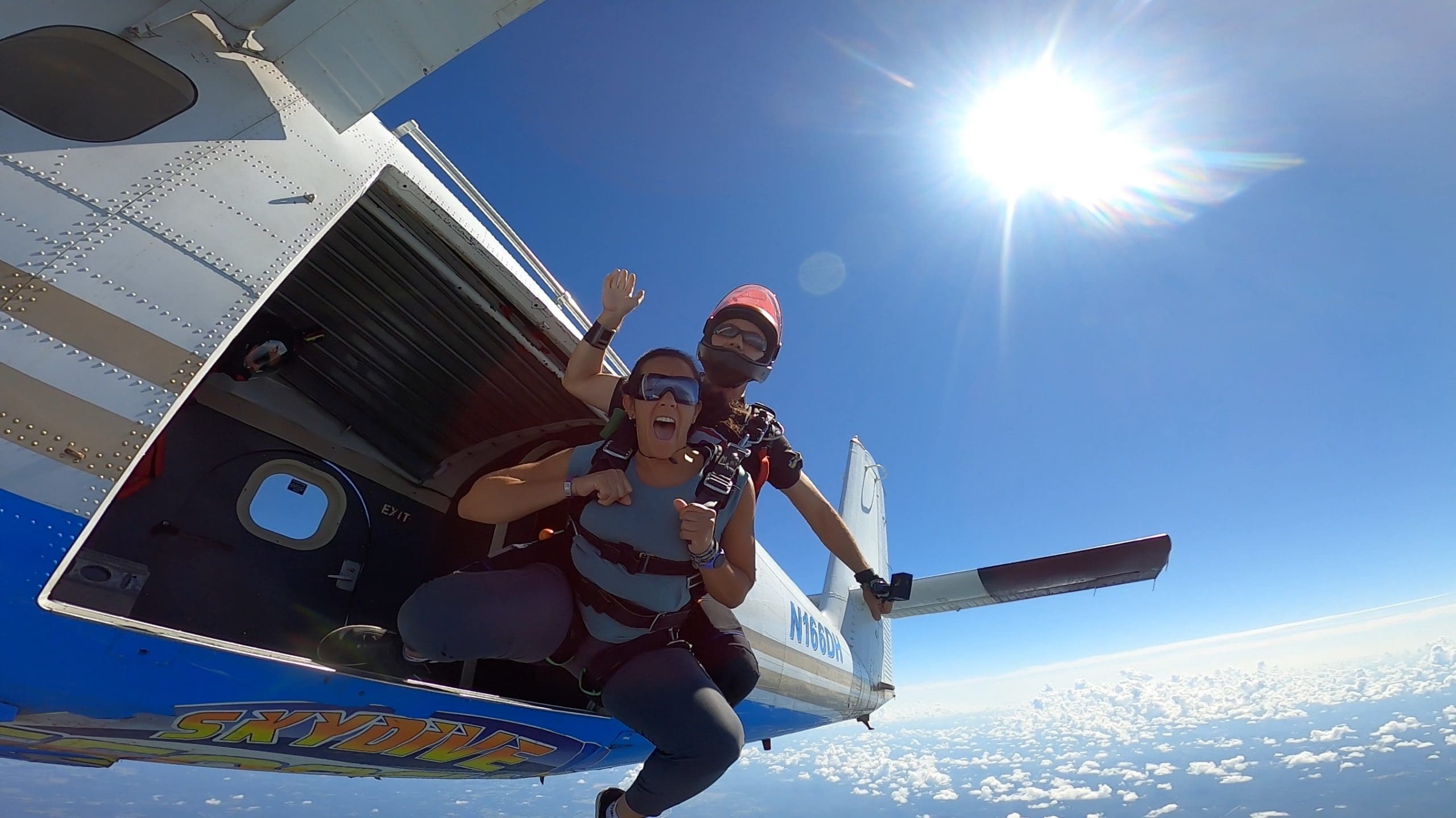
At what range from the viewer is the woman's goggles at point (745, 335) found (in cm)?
272

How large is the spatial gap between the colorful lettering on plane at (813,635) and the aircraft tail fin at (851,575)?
1.27m

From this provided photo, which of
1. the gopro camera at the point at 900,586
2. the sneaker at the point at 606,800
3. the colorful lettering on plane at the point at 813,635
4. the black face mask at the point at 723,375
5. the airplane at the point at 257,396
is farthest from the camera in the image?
the colorful lettering on plane at the point at 813,635

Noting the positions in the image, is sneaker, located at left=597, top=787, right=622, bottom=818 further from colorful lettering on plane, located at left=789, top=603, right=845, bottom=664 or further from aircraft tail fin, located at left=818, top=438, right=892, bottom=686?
aircraft tail fin, located at left=818, top=438, right=892, bottom=686

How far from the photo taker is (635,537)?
2.29m

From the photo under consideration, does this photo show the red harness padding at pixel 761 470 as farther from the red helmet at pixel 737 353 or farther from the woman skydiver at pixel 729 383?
the red helmet at pixel 737 353

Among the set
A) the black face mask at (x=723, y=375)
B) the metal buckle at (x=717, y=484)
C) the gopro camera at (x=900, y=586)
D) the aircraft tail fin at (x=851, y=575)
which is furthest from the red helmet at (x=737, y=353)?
the aircraft tail fin at (x=851, y=575)

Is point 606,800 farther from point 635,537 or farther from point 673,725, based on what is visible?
point 635,537

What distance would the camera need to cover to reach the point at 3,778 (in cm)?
19425

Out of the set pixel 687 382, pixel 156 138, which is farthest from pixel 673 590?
pixel 156 138

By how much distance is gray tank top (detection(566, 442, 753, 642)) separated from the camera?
2279 millimetres

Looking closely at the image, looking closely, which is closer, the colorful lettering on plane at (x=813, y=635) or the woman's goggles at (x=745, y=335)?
the woman's goggles at (x=745, y=335)

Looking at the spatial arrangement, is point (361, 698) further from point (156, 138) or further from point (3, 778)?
point (3, 778)

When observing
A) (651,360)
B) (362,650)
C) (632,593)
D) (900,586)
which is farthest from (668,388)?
(900,586)

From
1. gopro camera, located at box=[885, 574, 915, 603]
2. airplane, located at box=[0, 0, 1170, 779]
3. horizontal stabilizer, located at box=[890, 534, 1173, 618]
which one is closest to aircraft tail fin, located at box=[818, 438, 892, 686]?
horizontal stabilizer, located at box=[890, 534, 1173, 618]
